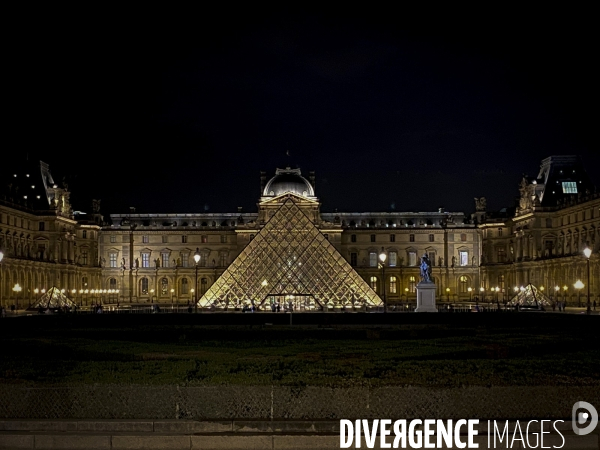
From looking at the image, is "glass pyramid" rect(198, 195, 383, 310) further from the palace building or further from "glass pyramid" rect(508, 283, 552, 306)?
"glass pyramid" rect(508, 283, 552, 306)

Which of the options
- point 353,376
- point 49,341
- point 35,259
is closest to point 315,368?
point 353,376

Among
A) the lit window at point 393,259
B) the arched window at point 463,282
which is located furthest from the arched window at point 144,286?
the arched window at point 463,282

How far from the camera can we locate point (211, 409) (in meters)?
12.0

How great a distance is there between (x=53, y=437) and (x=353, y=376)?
4.61 m

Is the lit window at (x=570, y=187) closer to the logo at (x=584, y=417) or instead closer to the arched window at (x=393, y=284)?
the arched window at (x=393, y=284)

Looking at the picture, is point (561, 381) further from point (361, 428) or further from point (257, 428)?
point (257, 428)

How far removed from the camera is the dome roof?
93438 mm

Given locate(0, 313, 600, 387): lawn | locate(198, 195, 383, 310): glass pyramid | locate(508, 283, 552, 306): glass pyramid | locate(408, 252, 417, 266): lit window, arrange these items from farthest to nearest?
locate(408, 252, 417, 266): lit window
locate(508, 283, 552, 306): glass pyramid
locate(198, 195, 383, 310): glass pyramid
locate(0, 313, 600, 387): lawn

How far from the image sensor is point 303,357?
17.3 metres

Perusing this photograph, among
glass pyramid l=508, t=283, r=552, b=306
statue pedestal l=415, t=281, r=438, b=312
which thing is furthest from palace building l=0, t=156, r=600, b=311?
→ glass pyramid l=508, t=283, r=552, b=306

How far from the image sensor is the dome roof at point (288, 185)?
9344cm

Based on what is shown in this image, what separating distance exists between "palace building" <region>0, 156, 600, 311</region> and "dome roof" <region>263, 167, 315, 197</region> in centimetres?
17

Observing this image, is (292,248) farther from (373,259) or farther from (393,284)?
(373,259)

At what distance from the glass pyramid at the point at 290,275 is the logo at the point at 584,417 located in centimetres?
3846
